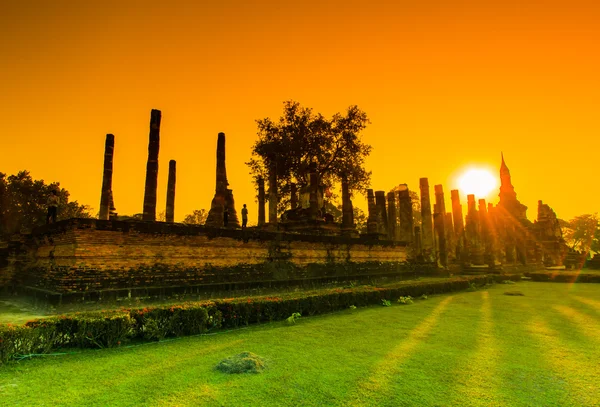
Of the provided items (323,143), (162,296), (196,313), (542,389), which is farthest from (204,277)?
(323,143)

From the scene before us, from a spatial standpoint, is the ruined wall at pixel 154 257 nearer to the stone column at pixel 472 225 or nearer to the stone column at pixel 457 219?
the stone column at pixel 457 219

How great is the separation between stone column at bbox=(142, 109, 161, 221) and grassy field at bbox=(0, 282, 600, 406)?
8261 mm

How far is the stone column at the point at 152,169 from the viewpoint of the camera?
1366 centimetres

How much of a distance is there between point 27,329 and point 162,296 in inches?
203

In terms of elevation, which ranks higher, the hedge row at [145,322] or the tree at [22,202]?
the tree at [22,202]

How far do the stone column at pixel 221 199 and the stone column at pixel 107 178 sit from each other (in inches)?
186

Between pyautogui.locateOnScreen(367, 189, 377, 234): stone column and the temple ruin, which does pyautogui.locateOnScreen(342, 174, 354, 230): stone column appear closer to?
the temple ruin

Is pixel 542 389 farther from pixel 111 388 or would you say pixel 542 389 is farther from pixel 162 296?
pixel 162 296

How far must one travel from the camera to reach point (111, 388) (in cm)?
414

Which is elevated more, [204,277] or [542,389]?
[204,277]

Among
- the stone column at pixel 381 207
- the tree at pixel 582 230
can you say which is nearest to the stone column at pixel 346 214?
the stone column at pixel 381 207

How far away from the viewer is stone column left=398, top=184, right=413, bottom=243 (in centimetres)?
2814

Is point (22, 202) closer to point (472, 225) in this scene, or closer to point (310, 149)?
point (310, 149)

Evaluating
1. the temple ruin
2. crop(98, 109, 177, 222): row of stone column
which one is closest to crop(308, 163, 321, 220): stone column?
the temple ruin
